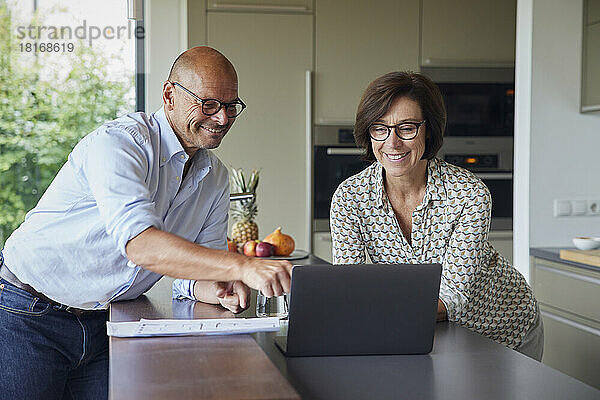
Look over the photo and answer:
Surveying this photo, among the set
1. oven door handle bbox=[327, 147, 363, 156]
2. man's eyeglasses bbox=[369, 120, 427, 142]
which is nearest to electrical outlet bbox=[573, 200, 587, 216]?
oven door handle bbox=[327, 147, 363, 156]

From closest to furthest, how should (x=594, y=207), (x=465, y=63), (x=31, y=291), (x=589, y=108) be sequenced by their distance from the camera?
(x=31, y=291)
(x=589, y=108)
(x=594, y=207)
(x=465, y=63)

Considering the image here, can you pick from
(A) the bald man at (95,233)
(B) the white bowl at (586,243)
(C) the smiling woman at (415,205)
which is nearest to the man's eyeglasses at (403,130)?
(C) the smiling woman at (415,205)

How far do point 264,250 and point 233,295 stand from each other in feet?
4.30

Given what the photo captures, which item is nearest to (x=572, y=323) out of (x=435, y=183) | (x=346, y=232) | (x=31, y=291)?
(x=435, y=183)

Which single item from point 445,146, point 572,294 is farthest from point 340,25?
point 572,294

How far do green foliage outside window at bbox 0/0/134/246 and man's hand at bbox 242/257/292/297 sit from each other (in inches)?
130

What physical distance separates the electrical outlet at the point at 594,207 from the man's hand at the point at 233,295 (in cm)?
228

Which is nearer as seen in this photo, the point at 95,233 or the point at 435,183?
the point at 95,233

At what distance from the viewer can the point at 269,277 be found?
4.77 feet

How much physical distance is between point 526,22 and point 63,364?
2.53 meters

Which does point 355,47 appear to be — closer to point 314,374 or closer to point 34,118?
point 34,118

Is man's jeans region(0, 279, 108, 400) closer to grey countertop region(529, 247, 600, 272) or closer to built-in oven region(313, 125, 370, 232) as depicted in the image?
grey countertop region(529, 247, 600, 272)

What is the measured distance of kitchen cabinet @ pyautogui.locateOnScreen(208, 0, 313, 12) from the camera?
14.5 ft

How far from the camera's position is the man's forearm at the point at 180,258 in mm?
1499
